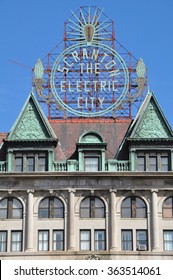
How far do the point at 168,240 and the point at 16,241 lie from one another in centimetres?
1318

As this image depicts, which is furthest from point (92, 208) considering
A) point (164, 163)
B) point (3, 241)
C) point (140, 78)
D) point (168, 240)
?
point (140, 78)

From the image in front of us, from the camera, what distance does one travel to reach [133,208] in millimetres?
67375

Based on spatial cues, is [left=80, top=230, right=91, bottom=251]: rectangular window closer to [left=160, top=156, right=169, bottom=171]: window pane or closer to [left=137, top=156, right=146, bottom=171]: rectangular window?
[left=137, top=156, right=146, bottom=171]: rectangular window

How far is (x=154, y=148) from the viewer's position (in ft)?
226

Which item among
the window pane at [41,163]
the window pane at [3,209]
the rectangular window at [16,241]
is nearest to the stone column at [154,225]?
the window pane at [41,163]

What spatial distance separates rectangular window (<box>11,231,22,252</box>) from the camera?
66125mm

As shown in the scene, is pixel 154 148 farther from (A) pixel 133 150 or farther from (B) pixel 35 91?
(B) pixel 35 91

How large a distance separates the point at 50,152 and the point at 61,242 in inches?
324

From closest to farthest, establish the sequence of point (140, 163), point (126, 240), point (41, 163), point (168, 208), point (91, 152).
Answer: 1. point (126, 240)
2. point (168, 208)
3. point (41, 163)
4. point (140, 163)
5. point (91, 152)

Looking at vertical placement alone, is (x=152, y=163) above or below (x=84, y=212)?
above

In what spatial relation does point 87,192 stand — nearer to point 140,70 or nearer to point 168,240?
point 168,240

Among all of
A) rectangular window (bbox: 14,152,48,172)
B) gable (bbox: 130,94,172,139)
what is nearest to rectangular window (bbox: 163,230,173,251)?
gable (bbox: 130,94,172,139)

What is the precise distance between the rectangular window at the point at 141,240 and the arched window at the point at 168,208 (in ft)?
8.06
